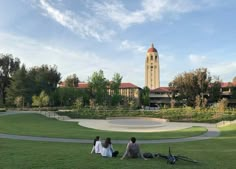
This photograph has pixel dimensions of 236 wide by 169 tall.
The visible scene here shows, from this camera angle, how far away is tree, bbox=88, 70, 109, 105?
75.1 meters

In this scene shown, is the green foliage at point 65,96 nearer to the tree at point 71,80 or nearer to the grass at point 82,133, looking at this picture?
the tree at point 71,80

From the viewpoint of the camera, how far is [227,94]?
8525cm

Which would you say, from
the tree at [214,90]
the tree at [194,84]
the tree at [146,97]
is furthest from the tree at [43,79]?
the tree at [214,90]

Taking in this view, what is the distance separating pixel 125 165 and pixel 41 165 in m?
3.25

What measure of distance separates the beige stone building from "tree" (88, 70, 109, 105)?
197ft

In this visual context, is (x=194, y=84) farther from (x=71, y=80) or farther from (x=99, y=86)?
(x=71, y=80)

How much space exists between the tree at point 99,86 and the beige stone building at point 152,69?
5999 centimetres

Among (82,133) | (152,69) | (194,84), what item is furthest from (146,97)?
(82,133)

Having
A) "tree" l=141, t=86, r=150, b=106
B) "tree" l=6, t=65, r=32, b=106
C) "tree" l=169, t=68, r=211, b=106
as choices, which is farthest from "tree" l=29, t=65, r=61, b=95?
"tree" l=169, t=68, r=211, b=106

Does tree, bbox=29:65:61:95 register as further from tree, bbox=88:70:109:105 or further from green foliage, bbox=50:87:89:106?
tree, bbox=88:70:109:105

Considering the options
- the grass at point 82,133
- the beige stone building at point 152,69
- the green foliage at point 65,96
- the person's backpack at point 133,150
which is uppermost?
the beige stone building at point 152,69

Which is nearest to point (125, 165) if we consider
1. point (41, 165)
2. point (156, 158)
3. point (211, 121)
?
point (156, 158)

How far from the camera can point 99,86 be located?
76.3 metres

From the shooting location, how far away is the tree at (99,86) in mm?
75113
